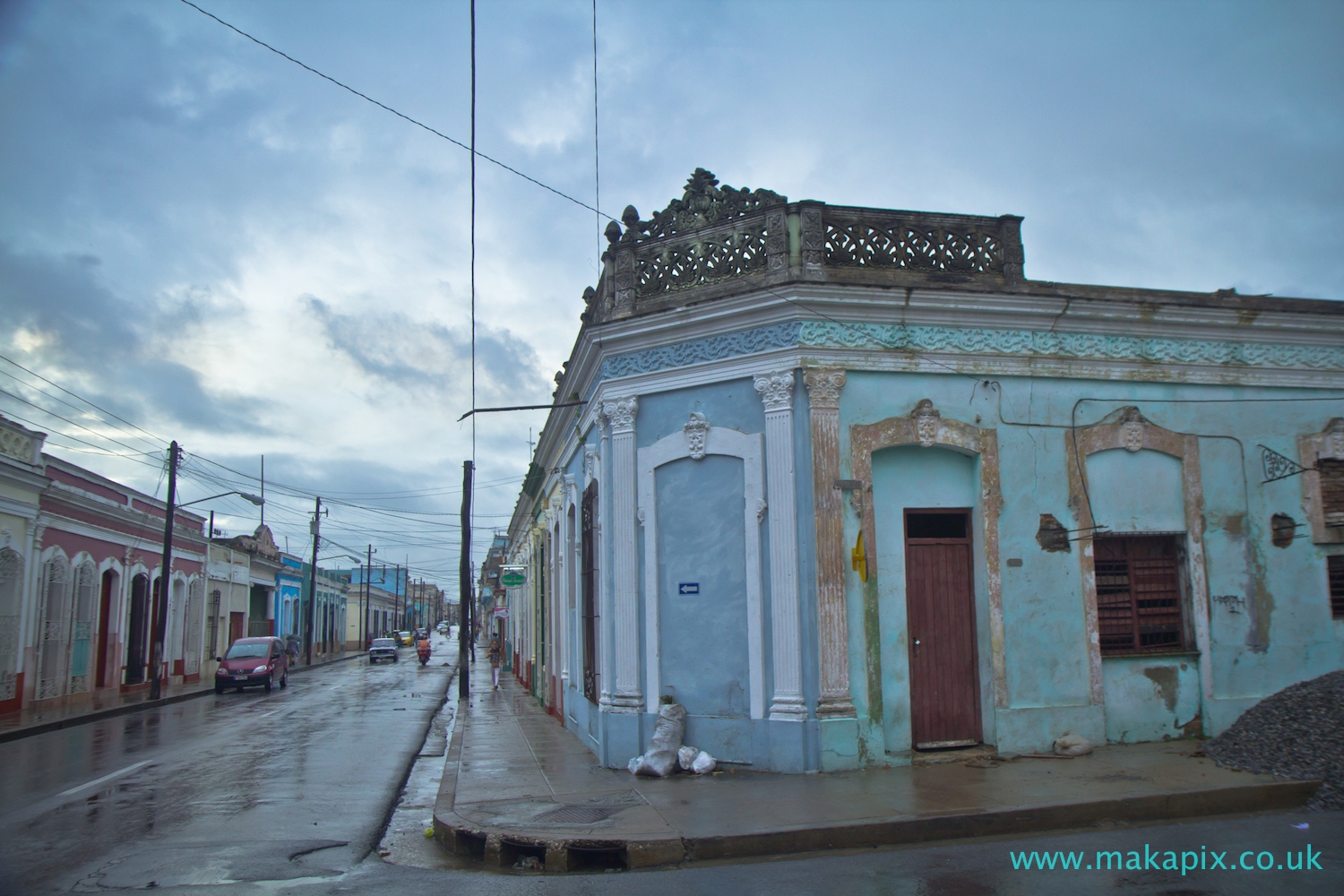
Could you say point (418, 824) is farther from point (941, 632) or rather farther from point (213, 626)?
point (213, 626)

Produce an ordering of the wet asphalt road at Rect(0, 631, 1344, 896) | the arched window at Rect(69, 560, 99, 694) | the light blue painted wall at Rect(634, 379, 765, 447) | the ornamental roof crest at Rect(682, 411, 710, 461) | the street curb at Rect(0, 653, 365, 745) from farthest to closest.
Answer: the arched window at Rect(69, 560, 99, 694) → the street curb at Rect(0, 653, 365, 745) → the ornamental roof crest at Rect(682, 411, 710, 461) → the light blue painted wall at Rect(634, 379, 765, 447) → the wet asphalt road at Rect(0, 631, 1344, 896)

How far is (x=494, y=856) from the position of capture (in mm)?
6984

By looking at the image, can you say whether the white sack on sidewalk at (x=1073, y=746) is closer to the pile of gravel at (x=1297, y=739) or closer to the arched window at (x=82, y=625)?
the pile of gravel at (x=1297, y=739)

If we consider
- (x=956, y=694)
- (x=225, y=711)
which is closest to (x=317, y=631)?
(x=225, y=711)

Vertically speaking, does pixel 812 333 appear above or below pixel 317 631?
above

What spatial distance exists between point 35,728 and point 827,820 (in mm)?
16876

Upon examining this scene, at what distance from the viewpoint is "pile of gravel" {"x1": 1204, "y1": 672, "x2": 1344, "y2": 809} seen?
26.1 feet

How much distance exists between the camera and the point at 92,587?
25.0 metres

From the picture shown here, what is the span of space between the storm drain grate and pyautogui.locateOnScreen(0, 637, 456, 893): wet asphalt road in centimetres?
147

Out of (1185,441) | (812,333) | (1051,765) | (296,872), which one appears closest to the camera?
(296,872)

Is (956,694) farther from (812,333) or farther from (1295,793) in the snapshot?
(812,333)

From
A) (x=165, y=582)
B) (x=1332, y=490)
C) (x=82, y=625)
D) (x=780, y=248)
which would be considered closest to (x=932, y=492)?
(x=780, y=248)

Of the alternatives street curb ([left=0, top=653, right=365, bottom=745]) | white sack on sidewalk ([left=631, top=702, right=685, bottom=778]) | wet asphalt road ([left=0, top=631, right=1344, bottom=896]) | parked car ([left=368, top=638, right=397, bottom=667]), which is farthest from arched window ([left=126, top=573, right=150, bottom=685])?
white sack on sidewalk ([left=631, top=702, right=685, bottom=778])

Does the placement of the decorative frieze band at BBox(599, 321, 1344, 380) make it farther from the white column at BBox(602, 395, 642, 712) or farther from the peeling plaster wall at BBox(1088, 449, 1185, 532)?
the peeling plaster wall at BBox(1088, 449, 1185, 532)
